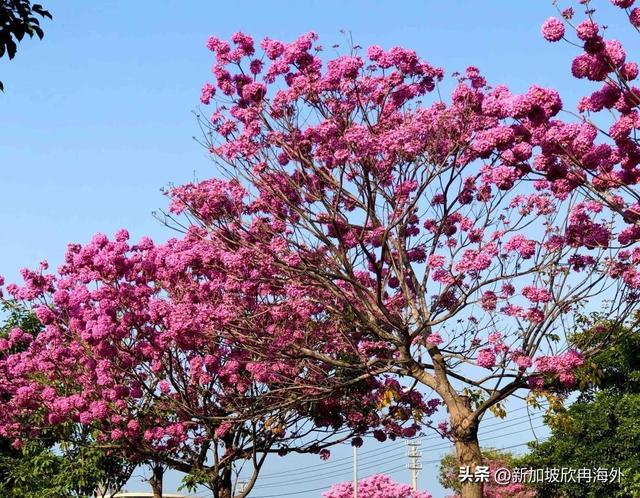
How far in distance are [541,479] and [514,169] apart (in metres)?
16.6

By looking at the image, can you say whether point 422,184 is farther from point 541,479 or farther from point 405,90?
point 541,479

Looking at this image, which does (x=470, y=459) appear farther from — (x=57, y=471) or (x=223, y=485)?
(x=57, y=471)

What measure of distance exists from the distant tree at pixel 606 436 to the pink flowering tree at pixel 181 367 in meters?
8.56

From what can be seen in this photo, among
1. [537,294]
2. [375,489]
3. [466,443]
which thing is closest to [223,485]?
[466,443]

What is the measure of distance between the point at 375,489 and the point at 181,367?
21008mm

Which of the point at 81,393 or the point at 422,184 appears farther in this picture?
the point at 81,393

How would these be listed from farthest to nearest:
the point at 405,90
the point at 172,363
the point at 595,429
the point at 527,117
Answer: the point at 595,429 < the point at 172,363 < the point at 405,90 < the point at 527,117

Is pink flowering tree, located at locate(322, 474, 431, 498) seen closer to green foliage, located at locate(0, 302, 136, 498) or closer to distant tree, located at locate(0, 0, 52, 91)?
green foliage, located at locate(0, 302, 136, 498)

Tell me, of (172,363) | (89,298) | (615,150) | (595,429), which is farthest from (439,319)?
(595,429)

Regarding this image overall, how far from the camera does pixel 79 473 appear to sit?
2039 cm

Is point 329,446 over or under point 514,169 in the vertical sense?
under

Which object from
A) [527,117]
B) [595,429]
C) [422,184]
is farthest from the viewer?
[595,429]

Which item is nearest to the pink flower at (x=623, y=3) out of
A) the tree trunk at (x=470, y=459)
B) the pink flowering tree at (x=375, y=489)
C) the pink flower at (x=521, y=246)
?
the pink flower at (x=521, y=246)

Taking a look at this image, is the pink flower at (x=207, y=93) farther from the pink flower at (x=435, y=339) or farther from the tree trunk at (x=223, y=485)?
the tree trunk at (x=223, y=485)
